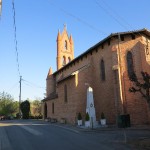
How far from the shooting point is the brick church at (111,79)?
23625mm

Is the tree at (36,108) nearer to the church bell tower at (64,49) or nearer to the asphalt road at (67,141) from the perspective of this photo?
the church bell tower at (64,49)

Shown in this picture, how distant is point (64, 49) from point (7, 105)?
2492 centimetres

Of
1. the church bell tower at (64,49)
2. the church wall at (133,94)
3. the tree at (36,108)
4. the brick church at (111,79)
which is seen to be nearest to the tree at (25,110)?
the church bell tower at (64,49)

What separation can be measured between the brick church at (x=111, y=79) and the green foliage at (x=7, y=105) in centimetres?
3707

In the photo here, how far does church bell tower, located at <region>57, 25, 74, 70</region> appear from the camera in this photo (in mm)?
56522

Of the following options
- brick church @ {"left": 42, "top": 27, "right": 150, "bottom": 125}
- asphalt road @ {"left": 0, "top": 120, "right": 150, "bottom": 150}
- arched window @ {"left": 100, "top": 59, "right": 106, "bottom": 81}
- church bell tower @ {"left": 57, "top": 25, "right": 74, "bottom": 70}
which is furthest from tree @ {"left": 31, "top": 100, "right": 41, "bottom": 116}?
asphalt road @ {"left": 0, "top": 120, "right": 150, "bottom": 150}

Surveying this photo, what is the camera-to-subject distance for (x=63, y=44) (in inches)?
2317

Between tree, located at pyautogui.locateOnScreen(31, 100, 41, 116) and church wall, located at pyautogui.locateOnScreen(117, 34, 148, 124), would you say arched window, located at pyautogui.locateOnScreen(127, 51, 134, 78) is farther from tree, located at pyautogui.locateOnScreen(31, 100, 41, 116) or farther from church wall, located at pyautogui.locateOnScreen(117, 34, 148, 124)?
tree, located at pyautogui.locateOnScreen(31, 100, 41, 116)

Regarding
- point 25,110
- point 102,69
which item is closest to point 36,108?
point 25,110

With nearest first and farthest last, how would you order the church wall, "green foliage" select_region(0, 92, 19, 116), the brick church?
the church wall → the brick church → "green foliage" select_region(0, 92, 19, 116)

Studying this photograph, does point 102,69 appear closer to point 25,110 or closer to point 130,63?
point 130,63

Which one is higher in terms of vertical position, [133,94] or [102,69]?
[102,69]

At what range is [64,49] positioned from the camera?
192 ft

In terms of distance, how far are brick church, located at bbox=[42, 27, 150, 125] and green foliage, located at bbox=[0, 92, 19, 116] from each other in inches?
1459
